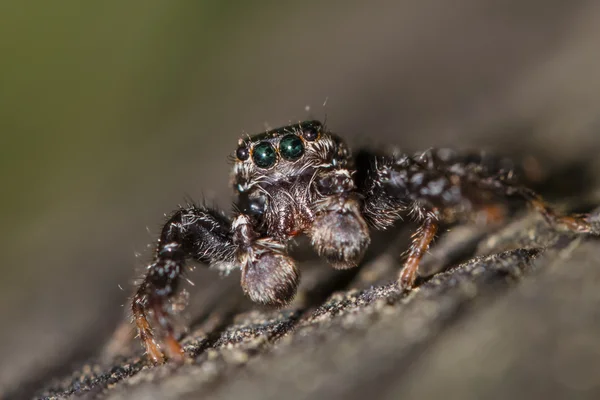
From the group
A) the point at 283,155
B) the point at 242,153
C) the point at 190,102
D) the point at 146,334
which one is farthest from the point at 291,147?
the point at 190,102

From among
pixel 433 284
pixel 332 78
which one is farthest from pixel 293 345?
pixel 332 78

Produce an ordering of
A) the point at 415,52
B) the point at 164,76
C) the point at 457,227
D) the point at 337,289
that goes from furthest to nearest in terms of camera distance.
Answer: the point at 164,76 → the point at 415,52 → the point at 457,227 → the point at 337,289

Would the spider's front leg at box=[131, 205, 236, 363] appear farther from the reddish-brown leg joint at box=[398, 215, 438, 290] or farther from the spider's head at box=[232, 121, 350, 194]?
the reddish-brown leg joint at box=[398, 215, 438, 290]

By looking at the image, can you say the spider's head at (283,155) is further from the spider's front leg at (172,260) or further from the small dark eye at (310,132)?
the spider's front leg at (172,260)

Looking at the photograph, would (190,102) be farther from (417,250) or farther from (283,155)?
(417,250)

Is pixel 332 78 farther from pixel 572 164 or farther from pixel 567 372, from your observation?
pixel 567 372

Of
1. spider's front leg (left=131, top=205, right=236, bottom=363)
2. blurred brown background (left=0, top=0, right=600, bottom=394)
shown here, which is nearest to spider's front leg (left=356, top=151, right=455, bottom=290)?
spider's front leg (left=131, top=205, right=236, bottom=363)

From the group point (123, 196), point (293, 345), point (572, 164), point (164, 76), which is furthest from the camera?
point (164, 76)
